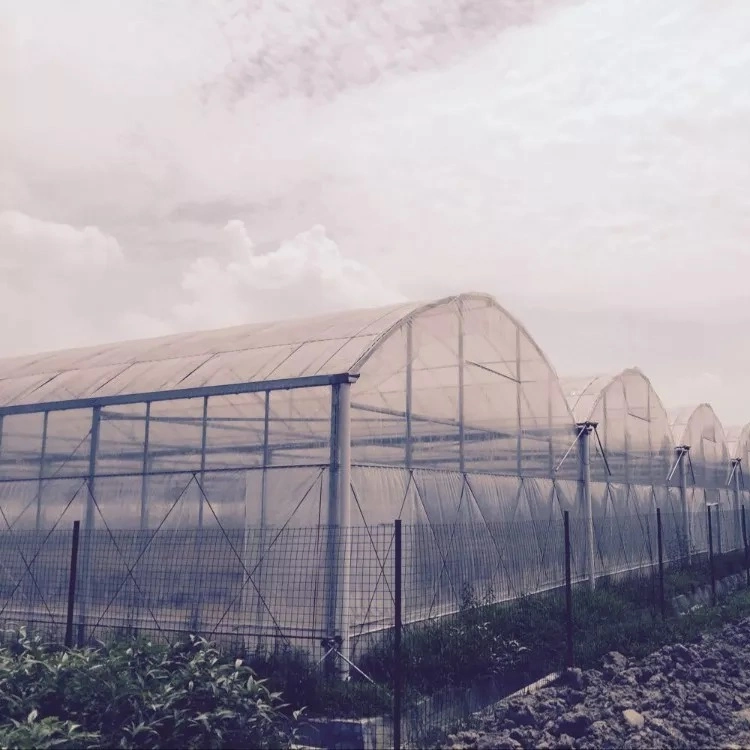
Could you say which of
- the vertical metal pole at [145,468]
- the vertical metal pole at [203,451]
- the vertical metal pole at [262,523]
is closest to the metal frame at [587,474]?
the vertical metal pole at [262,523]

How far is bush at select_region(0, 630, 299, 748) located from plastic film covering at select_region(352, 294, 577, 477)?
444cm

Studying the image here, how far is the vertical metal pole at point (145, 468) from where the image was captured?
13320mm

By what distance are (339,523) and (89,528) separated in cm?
516

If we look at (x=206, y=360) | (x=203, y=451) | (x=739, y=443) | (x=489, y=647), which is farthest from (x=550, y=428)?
(x=739, y=443)

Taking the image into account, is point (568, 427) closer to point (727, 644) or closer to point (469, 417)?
point (469, 417)

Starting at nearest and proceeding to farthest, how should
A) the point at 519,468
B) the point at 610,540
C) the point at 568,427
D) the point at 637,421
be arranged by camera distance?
the point at 519,468
the point at 568,427
the point at 610,540
the point at 637,421

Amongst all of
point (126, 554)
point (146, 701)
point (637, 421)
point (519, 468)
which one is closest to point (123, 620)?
point (126, 554)

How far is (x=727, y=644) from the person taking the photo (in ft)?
41.8

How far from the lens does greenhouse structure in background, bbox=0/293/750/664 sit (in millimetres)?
11469

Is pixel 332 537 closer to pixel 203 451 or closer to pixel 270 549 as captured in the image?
pixel 270 549

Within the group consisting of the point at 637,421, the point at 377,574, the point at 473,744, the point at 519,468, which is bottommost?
the point at 473,744

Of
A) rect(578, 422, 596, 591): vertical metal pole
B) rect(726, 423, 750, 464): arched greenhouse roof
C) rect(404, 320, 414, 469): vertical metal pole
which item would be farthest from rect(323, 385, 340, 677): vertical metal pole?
rect(726, 423, 750, 464): arched greenhouse roof

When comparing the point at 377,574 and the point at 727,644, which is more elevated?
the point at 377,574

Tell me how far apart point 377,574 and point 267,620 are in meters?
1.60
